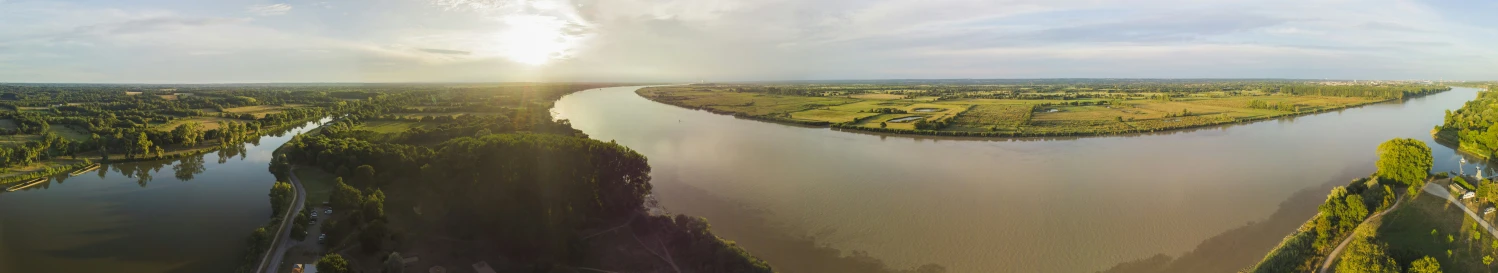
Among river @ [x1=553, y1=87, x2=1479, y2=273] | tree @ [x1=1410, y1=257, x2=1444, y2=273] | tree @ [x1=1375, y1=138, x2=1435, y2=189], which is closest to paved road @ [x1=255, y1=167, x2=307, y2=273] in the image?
river @ [x1=553, y1=87, x2=1479, y2=273]

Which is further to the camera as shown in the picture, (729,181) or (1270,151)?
(1270,151)

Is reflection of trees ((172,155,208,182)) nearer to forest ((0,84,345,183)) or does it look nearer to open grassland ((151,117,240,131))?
forest ((0,84,345,183))

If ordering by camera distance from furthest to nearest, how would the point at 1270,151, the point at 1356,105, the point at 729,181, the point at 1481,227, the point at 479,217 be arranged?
1. the point at 1356,105
2. the point at 1270,151
3. the point at 729,181
4. the point at 479,217
5. the point at 1481,227

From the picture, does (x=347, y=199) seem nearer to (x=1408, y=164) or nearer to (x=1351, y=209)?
(x=1351, y=209)

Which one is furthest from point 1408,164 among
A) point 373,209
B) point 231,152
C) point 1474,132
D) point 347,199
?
point 231,152

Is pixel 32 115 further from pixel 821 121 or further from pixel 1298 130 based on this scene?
pixel 1298 130

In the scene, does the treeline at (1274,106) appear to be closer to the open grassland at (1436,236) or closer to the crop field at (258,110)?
the open grassland at (1436,236)

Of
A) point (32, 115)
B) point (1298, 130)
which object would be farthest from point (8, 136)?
point (1298, 130)
